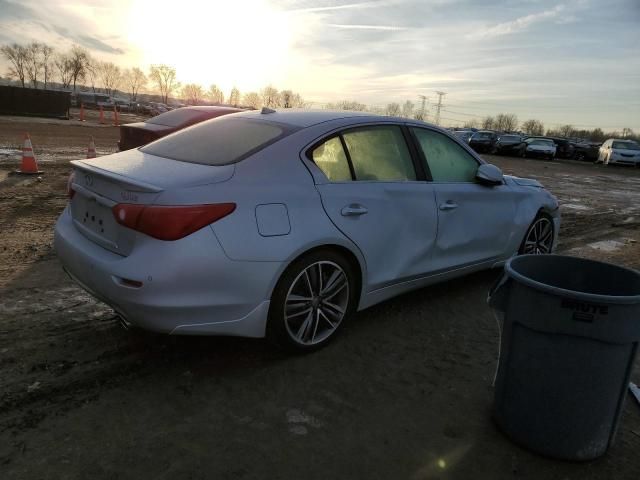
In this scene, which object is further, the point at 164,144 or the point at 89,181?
the point at 164,144

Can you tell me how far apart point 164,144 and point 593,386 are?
10.1 feet

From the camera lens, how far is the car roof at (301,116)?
3574mm

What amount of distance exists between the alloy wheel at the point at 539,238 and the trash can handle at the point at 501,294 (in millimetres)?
2819

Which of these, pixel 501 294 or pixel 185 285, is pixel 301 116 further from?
pixel 501 294

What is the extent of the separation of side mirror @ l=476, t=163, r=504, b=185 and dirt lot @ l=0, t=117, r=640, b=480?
1.10 meters

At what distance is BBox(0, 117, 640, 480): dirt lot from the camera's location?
2379mm

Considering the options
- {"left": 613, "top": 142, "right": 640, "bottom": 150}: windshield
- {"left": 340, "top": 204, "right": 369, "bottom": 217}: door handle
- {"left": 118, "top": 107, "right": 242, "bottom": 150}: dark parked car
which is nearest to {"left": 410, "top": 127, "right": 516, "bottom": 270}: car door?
{"left": 340, "top": 204, "right": 369, "bottom": 217}: door handle

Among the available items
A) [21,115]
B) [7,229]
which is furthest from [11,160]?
[21,115]

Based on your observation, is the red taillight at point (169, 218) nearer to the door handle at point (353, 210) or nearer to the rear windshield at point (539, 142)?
the door handle at point (353, 210)

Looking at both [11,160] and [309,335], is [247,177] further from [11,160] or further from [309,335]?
[11,160]

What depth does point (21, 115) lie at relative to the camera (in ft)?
95.6

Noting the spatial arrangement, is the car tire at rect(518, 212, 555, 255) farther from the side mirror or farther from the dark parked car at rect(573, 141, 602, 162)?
the dark parked car at rect(573, 141, 602, 162)

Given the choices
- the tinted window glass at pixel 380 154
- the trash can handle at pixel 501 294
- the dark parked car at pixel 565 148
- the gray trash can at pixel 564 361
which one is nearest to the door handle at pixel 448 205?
the tinted window glass at pixel 380 154

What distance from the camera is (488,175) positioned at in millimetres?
4375
